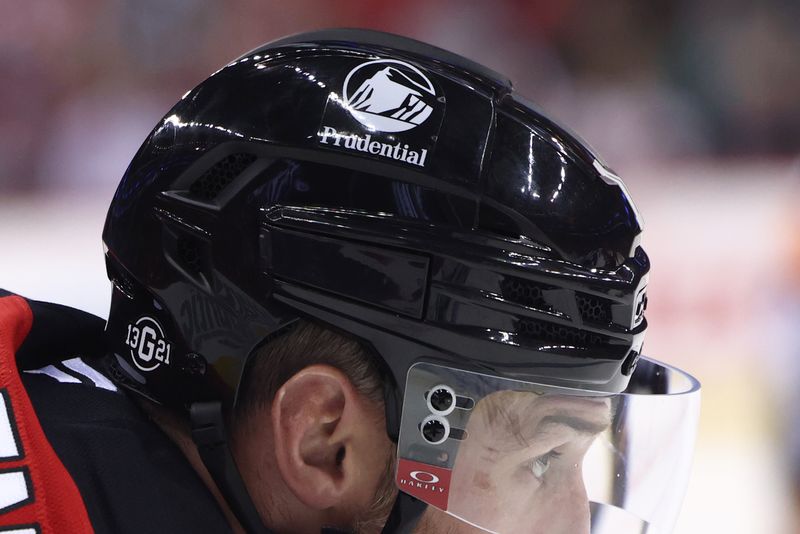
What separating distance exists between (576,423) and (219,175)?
0.49 m

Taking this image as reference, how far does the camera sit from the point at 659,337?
2.78 m

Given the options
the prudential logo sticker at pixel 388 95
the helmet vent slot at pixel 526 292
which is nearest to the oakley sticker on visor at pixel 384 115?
the prudential logo sticker at pixel 388 95

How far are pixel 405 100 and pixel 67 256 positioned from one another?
1374 millimetres

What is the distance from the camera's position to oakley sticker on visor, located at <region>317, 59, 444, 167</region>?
3.62ft

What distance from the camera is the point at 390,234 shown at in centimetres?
108

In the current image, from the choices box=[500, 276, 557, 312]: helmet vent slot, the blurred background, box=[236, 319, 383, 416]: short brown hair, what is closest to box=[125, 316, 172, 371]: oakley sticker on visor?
box=[236, 319, 383, 416]: short brown hair

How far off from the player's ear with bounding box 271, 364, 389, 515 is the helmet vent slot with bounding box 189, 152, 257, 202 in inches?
8.7

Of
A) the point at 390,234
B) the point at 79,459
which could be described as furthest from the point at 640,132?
the point at 79,459

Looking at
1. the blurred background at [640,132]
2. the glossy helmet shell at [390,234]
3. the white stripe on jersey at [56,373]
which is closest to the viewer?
the glossy helmet shell at [390,234]

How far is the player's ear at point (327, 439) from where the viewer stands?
1.13 meters

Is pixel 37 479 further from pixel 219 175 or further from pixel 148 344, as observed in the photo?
pixel 219 175

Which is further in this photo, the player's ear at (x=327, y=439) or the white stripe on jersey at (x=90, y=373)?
the white stripe on jersey at (x=90, y=373)

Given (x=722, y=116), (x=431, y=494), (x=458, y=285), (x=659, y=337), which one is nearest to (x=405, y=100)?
(x=458, y=285)

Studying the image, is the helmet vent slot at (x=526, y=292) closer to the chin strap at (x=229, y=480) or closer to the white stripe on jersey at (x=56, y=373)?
the chin strap at (x=229, y=480)
